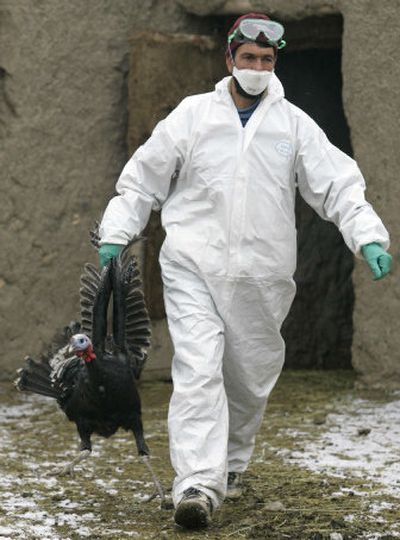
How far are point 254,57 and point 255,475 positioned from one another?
2020 millimetres

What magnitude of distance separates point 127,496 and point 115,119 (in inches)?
131

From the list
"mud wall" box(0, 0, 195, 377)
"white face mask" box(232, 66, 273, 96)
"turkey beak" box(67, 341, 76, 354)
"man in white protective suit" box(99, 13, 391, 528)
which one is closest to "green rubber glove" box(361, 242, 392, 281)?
"man in white protective suit" box(99, 13, 391, 528)

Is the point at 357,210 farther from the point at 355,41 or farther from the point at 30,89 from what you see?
the point at 30,89

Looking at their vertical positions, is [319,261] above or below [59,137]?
below

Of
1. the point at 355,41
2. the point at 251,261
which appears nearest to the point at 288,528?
the point at 251,261

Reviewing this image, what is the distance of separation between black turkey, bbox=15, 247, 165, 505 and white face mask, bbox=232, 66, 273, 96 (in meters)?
0.86

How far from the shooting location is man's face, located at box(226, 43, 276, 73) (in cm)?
580

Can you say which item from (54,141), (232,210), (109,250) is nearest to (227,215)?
(232,210)

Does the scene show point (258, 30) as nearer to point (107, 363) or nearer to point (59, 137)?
point (107, 363)

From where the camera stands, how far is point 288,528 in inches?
222

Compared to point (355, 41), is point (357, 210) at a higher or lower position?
lower

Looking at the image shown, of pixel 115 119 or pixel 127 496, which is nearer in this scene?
pixel 127 496

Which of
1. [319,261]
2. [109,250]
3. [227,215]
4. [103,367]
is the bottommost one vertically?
[319,261]

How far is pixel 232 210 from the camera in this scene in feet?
18.7
